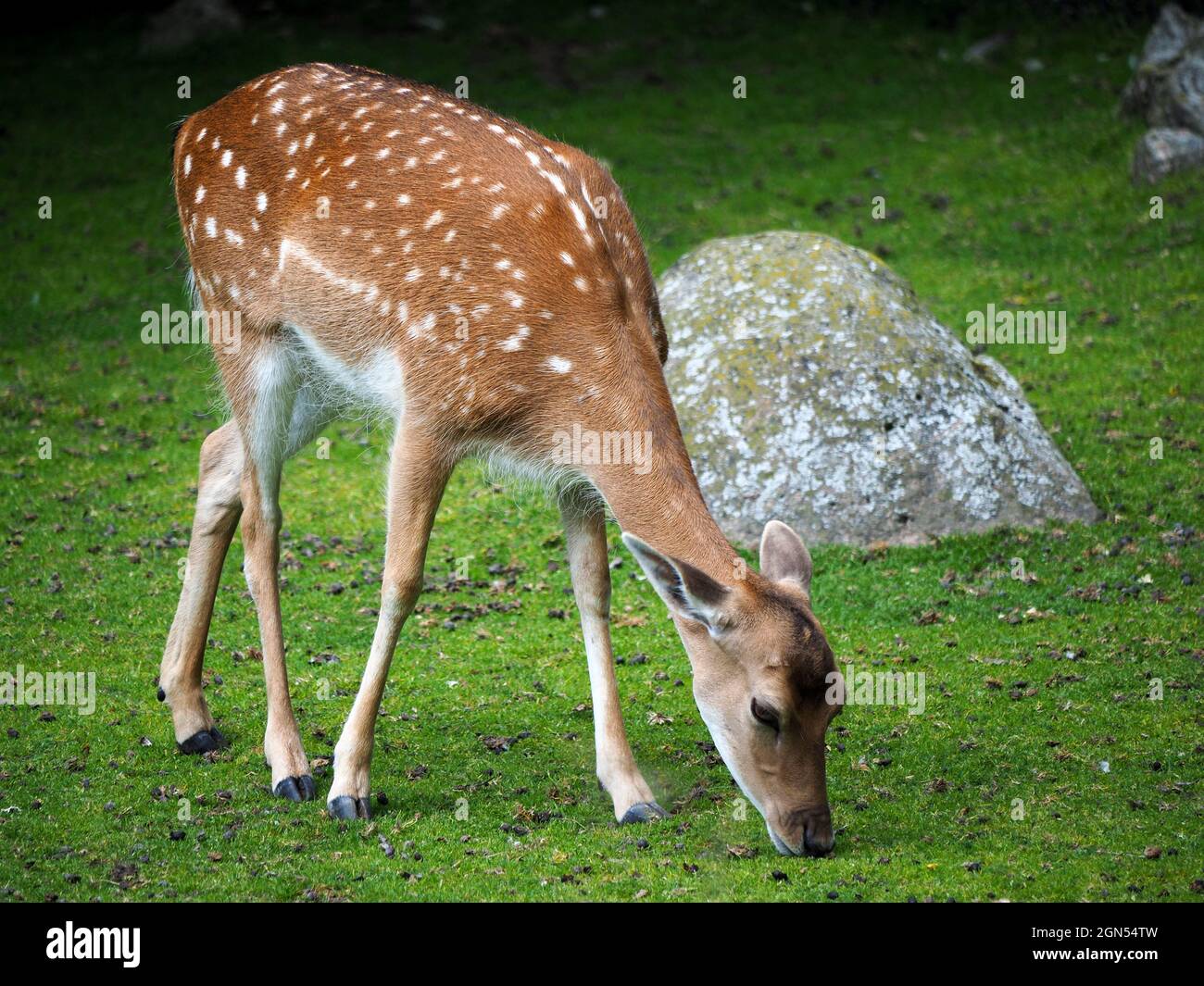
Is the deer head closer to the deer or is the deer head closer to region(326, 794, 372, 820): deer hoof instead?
the deer

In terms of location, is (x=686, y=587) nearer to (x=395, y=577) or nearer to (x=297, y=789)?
A: (x=395, y=577)

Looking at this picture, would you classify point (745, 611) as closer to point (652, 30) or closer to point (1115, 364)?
point (1115, 364)

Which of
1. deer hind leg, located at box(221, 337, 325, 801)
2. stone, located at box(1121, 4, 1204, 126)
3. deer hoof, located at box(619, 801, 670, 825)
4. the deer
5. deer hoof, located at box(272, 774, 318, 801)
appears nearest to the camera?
the deer

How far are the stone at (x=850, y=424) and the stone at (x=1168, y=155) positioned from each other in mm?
6488

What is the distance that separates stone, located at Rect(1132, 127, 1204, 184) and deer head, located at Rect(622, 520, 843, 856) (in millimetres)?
11642

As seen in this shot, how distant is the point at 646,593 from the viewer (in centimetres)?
950

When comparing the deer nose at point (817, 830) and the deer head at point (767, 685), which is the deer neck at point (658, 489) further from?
the deer nose at point (817, 830)

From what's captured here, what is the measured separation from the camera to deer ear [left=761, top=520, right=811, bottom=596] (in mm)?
6121

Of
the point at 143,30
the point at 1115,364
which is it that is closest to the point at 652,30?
the point at 143,30

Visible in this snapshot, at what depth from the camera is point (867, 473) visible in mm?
9836

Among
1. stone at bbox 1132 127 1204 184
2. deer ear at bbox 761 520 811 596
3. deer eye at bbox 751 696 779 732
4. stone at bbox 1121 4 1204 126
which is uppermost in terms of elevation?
stone at bbox 1121 4 1204 126

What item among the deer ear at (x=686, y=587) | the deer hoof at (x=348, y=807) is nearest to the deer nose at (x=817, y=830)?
the deer ear at (x=686, y=587)

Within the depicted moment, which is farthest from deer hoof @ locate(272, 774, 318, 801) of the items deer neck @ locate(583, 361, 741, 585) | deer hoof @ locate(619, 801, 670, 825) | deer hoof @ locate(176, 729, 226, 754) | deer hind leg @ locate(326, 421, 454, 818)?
Result: deer neck @ locate(583, 361, 741, 585)

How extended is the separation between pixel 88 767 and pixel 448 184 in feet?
10.7
